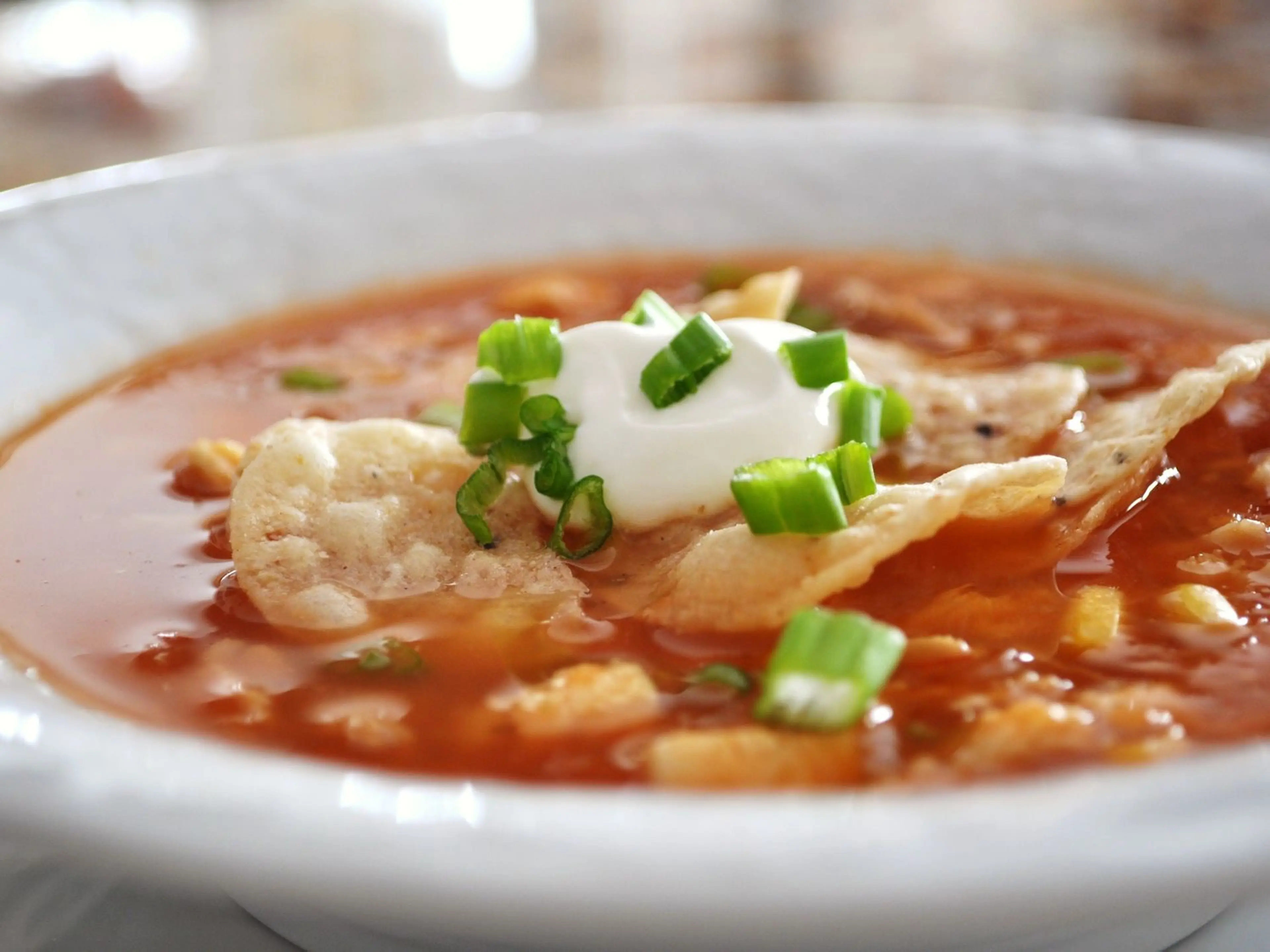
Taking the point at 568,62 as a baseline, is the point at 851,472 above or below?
above

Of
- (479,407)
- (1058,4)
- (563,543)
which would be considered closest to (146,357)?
(479,407)

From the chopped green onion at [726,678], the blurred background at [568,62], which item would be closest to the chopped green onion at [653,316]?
the chopped green onion at [726,678]

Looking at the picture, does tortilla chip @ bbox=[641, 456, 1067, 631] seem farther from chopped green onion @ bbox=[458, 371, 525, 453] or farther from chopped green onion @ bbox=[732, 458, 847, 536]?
chopped green onion @ bbox=[458, 371, 525, 453]

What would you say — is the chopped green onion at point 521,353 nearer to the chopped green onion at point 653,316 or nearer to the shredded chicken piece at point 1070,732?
the chopped green onion at point 653,316

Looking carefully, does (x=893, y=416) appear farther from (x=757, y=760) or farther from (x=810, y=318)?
(x=757, y=760)

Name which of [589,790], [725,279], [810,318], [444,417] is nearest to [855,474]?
[589,790]

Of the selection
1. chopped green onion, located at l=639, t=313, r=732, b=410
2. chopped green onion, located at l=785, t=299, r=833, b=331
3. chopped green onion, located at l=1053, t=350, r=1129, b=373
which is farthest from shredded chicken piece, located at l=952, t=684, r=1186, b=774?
chopped green onion, located at l=785, t=299, r=833, b=331

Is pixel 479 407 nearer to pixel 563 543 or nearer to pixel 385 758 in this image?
pixel 563 543
